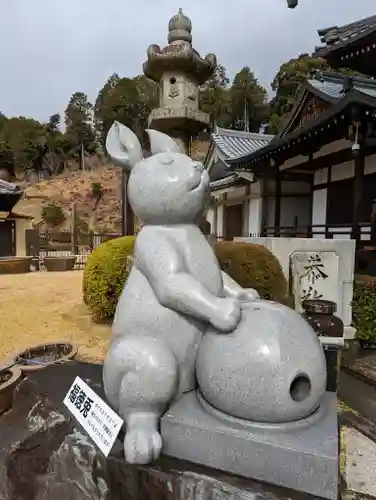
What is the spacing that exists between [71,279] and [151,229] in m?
10.4

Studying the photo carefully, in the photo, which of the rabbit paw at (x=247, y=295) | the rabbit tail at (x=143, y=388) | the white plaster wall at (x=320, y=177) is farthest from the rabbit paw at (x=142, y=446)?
the white plaster wall at (x=320, y=177)

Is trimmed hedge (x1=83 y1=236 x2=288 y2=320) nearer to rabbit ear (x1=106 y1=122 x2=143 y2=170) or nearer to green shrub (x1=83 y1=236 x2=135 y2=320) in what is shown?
green shrub (x1=83 y1=236 x2=135 y2=320)

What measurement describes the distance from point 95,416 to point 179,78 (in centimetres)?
550

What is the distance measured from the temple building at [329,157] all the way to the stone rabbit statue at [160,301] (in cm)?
Answer: 553

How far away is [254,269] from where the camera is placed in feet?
18.6

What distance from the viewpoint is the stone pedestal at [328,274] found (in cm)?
598

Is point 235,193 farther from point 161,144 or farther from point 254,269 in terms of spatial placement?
point 161,144

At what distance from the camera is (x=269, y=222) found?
13.7 metres

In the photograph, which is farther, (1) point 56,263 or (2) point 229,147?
(2) point 229,147

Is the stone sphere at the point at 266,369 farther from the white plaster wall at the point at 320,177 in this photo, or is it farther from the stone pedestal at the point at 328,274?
the white plaster wall at the point at 320,177

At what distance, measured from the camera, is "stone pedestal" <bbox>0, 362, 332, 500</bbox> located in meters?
1.53

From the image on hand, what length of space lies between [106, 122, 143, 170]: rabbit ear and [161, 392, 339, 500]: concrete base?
4.44ft

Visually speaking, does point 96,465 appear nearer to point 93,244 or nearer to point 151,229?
point 151,229

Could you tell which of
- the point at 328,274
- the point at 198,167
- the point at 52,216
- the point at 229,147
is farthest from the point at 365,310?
the point at 52,216
